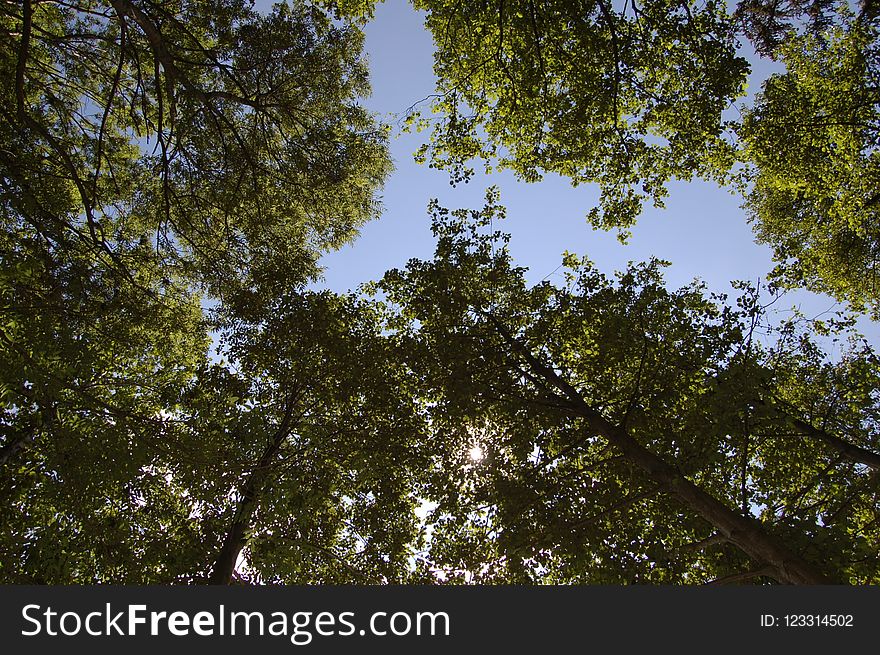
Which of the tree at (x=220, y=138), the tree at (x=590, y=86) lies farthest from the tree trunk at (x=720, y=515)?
the tree at (x=220, y=138)

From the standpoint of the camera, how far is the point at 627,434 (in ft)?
24.0

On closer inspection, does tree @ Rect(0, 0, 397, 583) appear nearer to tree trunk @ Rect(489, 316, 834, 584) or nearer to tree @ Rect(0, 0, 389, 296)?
tree @ Rect(0, 0, 389, 296)

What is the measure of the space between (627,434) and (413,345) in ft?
14.4

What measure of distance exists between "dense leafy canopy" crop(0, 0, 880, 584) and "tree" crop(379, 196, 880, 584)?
0.20 ft

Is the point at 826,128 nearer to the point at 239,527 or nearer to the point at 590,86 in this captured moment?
the point at 590,86

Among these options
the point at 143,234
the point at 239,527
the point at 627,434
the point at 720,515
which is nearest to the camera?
the point at 720,515

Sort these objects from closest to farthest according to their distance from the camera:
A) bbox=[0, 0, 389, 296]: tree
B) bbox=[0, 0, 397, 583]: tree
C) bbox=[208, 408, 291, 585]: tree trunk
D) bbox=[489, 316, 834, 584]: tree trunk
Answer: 1. bbox=[489, 316, 834, 584]: tree trunk
2. bbox=[0, 0, 397, 583]: tree
3. bbox=[208, 408, 291, 585]: tree trunk
4. bbox=[0, 0, 389, 296]: tree

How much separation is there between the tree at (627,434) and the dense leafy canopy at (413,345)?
0.20ft

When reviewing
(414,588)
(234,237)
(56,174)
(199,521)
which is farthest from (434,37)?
(199,521)

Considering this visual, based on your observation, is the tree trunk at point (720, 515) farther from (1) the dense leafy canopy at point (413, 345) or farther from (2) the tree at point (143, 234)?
(2) the tree at point (143, 234)

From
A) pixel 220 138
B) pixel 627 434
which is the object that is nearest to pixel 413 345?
pixel 627 434

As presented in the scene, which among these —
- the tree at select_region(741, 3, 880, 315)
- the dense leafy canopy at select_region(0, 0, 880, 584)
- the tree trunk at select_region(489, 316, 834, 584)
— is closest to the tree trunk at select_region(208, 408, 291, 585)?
the dense leafy canopy at select_region(0, 0, 880, 584)

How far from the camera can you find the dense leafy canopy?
22.0ft

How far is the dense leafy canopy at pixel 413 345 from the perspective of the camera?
6715 millimetres
